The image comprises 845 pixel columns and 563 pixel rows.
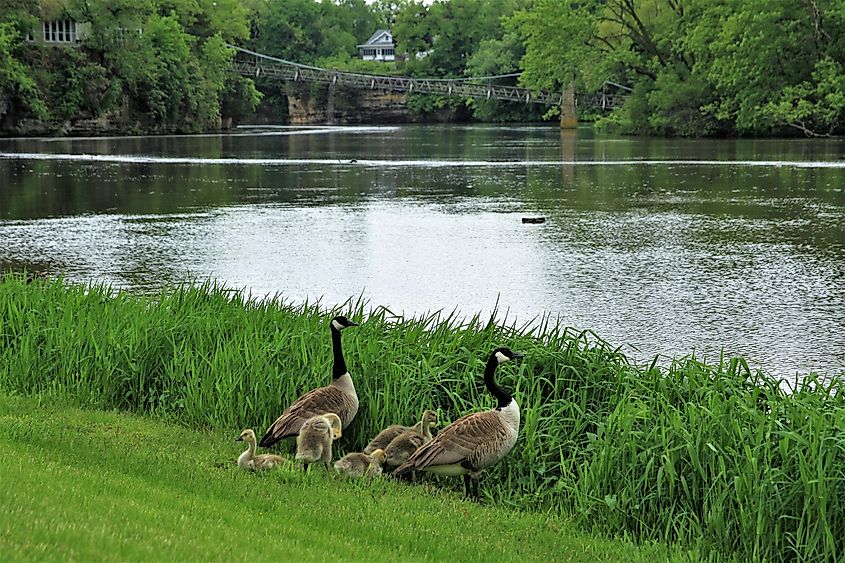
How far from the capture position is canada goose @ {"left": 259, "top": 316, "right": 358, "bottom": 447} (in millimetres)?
7652

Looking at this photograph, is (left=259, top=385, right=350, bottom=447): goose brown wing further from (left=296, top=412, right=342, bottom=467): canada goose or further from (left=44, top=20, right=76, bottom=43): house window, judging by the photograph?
(left=44, top=20, right=76, bottom=43): house window

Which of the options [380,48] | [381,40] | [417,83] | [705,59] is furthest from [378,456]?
[381,40]

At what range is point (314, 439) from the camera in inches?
287

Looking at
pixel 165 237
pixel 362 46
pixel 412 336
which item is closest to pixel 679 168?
pixel 165 237

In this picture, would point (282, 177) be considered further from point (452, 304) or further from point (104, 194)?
point (452, 304)

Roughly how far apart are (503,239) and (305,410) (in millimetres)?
12644

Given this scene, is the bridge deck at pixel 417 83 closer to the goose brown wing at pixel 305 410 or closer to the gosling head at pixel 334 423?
the goose brown wing at pixel 305 410

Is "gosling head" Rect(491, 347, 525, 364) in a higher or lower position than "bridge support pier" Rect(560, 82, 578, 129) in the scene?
lower

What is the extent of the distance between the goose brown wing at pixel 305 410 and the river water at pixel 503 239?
3175mm

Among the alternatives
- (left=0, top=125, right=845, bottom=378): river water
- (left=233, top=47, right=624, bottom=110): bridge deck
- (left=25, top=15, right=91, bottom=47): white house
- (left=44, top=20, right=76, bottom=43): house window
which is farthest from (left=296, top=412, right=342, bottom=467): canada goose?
(left=233, top=47, right=624, bottom=110): bridge deck

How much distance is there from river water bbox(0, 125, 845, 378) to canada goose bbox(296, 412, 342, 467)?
347 cm

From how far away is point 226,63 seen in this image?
9256 cm

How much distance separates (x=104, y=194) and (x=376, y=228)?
9887 mm

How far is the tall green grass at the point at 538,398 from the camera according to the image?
21.5 feet
